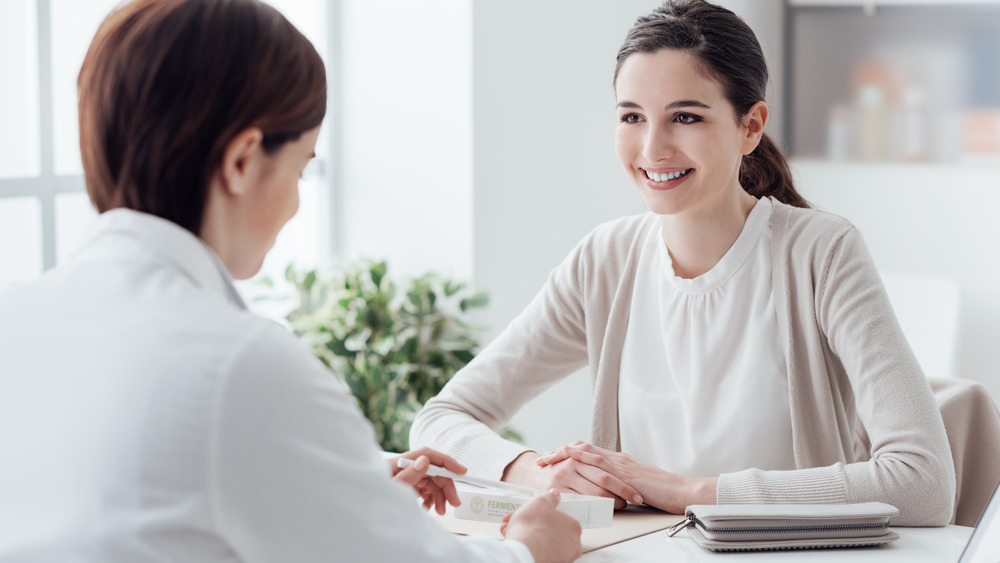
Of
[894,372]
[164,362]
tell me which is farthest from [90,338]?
[894,372]

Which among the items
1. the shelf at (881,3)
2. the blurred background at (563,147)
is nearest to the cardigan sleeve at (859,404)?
the blurred background at (563,147)

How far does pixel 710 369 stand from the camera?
1590 millimetres

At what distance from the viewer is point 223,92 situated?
815 millimetres

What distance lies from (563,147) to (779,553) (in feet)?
6.71

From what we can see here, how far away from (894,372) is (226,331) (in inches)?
39.7

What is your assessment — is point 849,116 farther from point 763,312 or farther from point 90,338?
point 90,338

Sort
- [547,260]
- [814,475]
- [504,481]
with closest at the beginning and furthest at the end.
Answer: [814,475] < [504,481] < [547,260]

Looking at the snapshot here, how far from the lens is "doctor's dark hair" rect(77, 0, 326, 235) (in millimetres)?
810

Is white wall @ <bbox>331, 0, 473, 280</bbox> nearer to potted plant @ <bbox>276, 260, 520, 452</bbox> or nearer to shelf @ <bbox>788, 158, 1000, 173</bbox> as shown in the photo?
potted plant @ <bbox>276, 260, 520, 452</bbox>

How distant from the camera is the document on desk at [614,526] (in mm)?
1253

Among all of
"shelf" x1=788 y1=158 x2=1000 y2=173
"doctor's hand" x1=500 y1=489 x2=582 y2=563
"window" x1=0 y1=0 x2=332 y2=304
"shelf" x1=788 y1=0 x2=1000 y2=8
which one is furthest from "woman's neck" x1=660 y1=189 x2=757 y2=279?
"shelf" x1=788 y1=0 x2=1000 y2=8

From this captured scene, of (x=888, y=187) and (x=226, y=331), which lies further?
(x=888, y=187)

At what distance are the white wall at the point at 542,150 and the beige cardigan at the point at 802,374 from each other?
119 centimetres

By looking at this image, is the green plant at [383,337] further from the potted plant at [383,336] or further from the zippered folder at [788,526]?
the zippered folder at [788,526]
